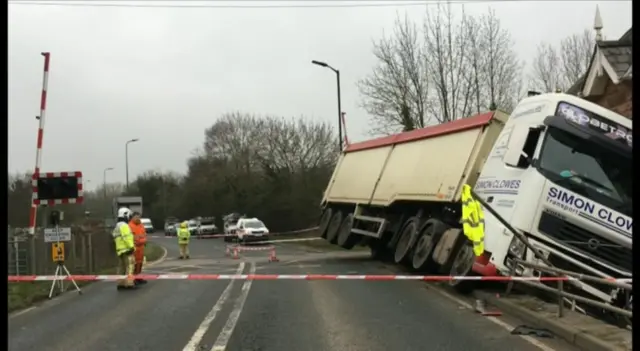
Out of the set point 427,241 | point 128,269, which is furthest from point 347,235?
point 128,269

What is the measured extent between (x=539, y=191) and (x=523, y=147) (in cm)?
96

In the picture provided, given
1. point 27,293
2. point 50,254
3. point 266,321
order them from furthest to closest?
point 50,254 → point 27,293 → point 266,321

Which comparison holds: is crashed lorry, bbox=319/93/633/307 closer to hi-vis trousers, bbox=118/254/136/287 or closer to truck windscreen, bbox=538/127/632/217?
truck windscreen, bbox=538/127/632/217

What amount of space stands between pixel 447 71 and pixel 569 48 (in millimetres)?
8210

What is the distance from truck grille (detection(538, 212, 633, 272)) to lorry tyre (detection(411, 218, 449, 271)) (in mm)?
→ 4040

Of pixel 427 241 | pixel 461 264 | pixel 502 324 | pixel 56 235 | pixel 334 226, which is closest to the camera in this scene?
Result: pixel 502 324

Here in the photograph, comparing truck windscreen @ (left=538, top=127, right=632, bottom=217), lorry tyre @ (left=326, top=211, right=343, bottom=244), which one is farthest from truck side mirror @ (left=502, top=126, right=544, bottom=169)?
lorry tyre @ (left=326, top=211, right=343, bottom=244)

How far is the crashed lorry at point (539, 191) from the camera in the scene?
31.8ft

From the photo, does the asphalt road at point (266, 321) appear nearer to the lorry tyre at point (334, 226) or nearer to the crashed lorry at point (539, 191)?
the crashed lorry at point (539, 191)

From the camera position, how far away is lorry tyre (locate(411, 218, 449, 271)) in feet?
46.1

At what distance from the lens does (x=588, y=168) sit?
10008 mm

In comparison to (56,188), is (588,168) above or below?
above

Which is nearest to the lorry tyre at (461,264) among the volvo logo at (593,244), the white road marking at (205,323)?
the volvo logo at (593,244)

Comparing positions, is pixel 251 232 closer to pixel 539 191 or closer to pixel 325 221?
pixel 325 221
